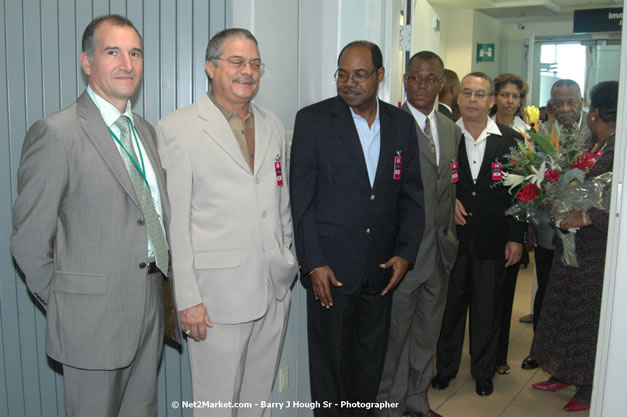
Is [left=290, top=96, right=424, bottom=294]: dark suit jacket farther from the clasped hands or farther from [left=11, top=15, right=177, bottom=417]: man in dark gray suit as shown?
[left=11, top=15, right=177, bottom=417]: man in dark gray suit

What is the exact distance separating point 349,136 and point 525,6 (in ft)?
27.0

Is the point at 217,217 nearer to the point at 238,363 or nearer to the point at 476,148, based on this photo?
the point at 238,363

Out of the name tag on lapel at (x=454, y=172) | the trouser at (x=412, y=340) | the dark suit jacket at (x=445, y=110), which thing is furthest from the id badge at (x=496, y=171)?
the dark suit jacket at (x=445, y=110)

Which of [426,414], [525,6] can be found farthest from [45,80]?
[525,6]

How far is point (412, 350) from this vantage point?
3297mm

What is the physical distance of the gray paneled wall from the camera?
7.36 ft

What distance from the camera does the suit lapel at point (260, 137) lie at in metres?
2.34

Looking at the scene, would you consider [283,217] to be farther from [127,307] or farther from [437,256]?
[437,256]

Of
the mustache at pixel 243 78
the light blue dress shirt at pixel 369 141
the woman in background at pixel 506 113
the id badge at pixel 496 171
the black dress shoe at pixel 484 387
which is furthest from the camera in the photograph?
the woman in background at pixel 506 113

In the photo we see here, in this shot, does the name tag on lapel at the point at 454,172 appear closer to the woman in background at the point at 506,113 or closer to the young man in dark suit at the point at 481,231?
the young man in dark suit at the point at 481,231

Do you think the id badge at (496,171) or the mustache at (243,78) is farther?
the id badge at (496,171)

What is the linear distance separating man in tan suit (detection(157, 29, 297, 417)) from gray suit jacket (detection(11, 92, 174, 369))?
282 mm

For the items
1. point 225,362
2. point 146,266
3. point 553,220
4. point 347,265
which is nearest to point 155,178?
point 146,266

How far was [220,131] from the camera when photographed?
7.37ft
